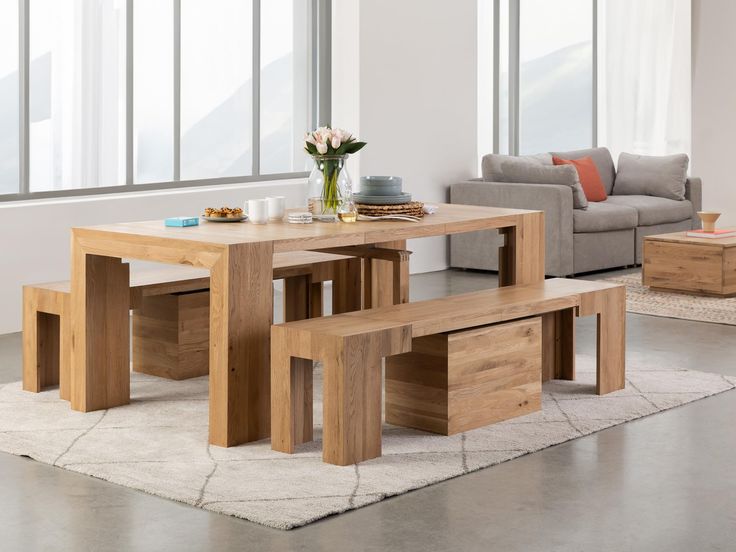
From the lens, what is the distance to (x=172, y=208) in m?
6.95

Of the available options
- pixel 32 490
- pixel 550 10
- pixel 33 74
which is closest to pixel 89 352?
pixel 32 490

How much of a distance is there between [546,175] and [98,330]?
430cm

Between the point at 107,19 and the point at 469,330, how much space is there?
3.59 meters

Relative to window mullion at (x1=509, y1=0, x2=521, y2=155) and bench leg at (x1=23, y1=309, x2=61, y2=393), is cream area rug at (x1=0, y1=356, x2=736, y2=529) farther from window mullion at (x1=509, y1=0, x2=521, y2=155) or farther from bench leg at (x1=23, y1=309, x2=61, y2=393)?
window mullion at (x1=509, y1=0, x2=521, y2=155)

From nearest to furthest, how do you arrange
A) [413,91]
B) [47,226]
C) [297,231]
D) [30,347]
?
[297,231], [30,347], [47,226], [413,91]

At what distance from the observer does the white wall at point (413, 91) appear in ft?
25.8

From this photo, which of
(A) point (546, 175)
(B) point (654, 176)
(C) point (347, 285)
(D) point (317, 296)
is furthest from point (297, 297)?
(B) point (654, 176)

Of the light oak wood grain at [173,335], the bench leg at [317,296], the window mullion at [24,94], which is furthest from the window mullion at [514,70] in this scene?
the light oak wood grain at [173,335]

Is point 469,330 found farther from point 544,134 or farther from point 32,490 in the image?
point 544,134

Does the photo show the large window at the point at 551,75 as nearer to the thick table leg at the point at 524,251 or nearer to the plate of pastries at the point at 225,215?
the thick table leg at the point at 524,251

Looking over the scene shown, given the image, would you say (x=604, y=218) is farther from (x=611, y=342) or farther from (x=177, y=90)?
(x=611, y=342)

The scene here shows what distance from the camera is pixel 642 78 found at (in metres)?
10.6

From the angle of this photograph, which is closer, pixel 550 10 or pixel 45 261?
pixel 45 261

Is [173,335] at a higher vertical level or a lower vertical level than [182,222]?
lower
